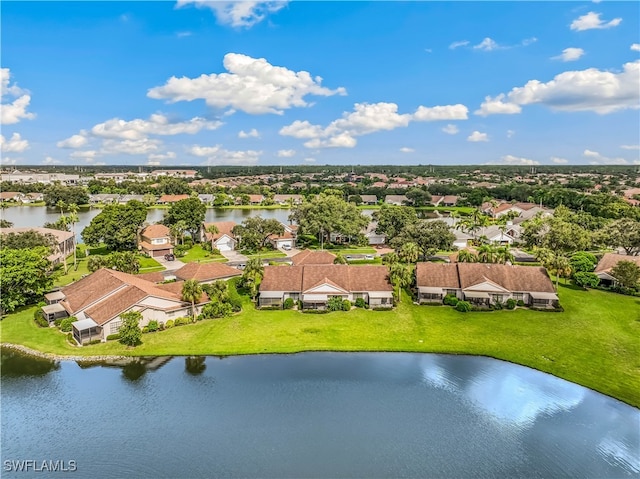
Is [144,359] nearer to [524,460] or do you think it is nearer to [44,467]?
[44,467]

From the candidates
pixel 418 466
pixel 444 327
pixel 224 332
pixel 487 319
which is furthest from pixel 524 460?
pixel 224 332

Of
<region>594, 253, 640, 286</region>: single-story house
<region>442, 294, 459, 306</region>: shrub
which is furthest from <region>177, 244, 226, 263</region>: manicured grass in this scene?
<region>594, 253, 640, 286</region>: single-story house

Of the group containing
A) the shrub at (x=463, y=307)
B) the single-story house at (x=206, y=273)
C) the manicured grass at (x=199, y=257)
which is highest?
the single-story house at (x=206, y=273)

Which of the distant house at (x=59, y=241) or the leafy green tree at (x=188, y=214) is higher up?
the leafy green tree at (x=188, y=214)

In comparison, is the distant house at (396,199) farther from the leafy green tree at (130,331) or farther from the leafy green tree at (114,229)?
the leafy green tree at (130,331)

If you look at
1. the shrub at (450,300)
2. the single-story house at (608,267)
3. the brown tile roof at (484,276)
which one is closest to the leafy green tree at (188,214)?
the brown tile roof at (484,276)

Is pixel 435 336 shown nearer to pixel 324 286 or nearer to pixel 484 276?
pixel 484 276
